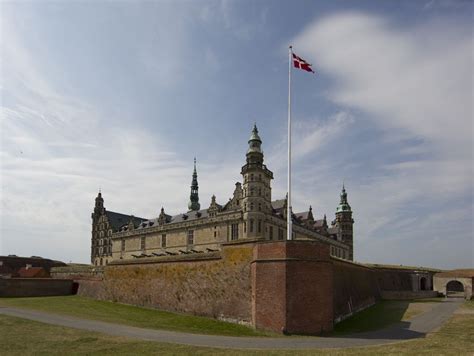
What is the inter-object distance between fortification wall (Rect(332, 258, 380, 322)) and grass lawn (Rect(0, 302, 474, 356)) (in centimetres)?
747

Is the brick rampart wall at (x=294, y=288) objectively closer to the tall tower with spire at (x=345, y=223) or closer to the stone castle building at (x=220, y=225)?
the stone castle building at (x=220, y=225)

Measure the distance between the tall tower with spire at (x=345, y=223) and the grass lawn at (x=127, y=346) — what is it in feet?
239

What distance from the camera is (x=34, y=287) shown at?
46750 mm

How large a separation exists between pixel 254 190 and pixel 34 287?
2937 centimetres

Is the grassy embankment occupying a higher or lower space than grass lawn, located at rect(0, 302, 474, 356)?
lower

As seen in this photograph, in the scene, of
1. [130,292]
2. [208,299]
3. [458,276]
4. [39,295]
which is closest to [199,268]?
[208,299]

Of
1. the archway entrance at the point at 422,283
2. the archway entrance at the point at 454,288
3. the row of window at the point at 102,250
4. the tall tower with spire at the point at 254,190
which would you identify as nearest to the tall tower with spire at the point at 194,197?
the row of window at the point at 102,250

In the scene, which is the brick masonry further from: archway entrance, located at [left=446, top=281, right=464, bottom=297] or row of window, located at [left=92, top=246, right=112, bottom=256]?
row of window, located at [left=92, top=246, right=112, bottom=256]

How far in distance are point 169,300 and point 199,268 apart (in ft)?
15.2

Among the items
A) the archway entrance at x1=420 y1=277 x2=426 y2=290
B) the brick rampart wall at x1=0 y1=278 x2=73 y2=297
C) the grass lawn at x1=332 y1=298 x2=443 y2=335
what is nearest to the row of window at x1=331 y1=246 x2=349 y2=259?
the archway entrance at x1=420 y1=277 x2=426 y2=290

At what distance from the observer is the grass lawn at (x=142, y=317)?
79.5 ft

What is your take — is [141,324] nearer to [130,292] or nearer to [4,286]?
[130,292]

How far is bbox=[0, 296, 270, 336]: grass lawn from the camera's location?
79.5 feet

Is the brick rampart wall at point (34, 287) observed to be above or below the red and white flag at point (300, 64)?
below
